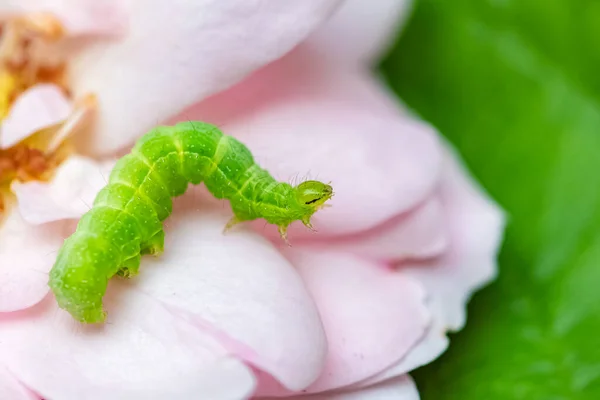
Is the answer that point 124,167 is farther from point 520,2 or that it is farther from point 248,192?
point 520,2

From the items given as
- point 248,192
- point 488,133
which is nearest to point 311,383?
point 248,192

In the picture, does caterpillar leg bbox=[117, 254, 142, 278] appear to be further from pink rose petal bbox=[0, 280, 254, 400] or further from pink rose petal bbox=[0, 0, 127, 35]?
pink rose petal bbox=[0, 0, 127, 35]

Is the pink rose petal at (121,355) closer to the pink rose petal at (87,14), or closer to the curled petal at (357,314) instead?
the curled petal at (357,314)

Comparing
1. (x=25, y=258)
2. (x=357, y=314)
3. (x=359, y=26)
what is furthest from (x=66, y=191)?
(x=359, y=26)

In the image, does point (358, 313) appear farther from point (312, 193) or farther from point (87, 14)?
point (87, 14)

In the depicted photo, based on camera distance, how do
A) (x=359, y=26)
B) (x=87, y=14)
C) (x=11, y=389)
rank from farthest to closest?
(x=359, y=26)
(x=87, y=14)
(x=11, y=389)

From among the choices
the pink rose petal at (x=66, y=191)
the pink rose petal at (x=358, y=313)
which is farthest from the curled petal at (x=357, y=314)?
the pink rose petal at (x=66, y=191)
